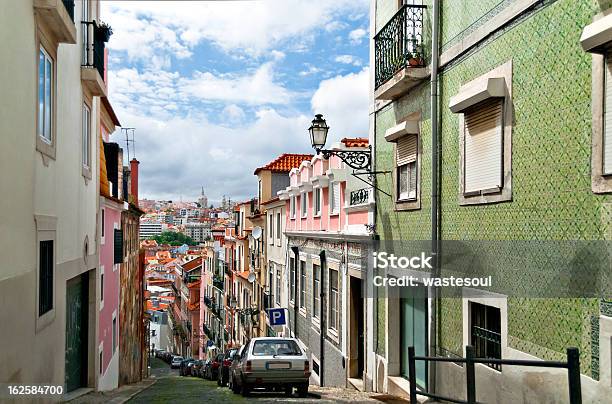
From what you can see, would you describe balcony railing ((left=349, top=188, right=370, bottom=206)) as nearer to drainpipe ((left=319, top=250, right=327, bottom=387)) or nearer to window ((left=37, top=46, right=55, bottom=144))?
drainpipe ((left=319, top=250, right=327, bottom=387))

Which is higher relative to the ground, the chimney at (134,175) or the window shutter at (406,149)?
the chimney at (134,175)

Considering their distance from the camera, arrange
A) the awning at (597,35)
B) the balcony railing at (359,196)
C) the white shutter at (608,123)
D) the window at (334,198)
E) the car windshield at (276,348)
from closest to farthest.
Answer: the awning at (597,35) → the white shutter at (608,123) → the car windshield at (276,348) → the balcony railing at (359,196) → the window at (334,198)

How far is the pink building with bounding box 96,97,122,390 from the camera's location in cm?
1552

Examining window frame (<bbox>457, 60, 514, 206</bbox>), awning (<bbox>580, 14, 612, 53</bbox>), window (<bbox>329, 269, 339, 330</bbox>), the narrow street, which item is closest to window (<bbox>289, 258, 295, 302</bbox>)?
window (<bbox>329, 269, 339, 330</bbox>)

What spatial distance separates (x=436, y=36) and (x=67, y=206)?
6.68 m

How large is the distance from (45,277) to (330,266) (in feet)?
29.8

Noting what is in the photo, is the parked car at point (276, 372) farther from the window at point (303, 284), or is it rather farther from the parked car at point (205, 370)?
the parked car at point (205, 370)

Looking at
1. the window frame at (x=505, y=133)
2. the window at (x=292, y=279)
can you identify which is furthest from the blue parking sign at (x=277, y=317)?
the window frame at (x=505, y=133)

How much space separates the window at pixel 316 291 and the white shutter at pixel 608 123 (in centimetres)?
1342

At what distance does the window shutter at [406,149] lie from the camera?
10.3 m

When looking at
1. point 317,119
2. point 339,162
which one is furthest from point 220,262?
point 317,119

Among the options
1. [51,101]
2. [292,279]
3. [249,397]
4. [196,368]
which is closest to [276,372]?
[249,397]

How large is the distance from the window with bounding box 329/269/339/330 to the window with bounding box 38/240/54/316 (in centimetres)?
855

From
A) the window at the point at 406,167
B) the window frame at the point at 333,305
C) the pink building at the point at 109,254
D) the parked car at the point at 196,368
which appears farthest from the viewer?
the parked car at the point at 196,368
